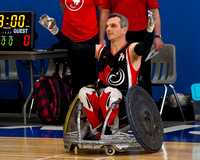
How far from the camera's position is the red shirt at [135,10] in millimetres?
5352

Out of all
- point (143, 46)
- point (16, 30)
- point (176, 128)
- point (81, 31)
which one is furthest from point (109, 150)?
point (16, 30)

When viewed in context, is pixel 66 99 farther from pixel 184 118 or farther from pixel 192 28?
pixel 192 28

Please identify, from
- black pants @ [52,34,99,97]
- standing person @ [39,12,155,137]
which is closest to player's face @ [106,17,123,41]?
standing person @ [39,12,155,137]

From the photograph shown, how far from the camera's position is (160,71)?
7.79 meters

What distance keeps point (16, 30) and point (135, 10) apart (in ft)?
6.52

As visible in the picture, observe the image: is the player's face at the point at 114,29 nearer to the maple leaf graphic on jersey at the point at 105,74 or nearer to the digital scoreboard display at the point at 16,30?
the maple leaf graphic on jersey at the point at 105,74

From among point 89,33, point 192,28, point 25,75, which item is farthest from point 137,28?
point 25,75

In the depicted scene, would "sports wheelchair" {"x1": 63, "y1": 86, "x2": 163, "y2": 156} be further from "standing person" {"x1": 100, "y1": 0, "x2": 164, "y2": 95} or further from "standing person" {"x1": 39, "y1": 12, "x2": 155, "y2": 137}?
"standing person" {"x1": 100, "y1": 0, "x2": 164, "y2": 95}

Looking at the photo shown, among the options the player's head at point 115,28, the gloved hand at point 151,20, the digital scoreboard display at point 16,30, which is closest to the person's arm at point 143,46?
the gloved hand at point 151,20

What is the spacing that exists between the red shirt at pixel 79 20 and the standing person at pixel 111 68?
211cm

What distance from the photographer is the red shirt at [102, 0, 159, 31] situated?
535cm

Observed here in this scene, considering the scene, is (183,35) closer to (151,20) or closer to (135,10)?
(135,10)

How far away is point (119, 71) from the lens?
13.7 ft

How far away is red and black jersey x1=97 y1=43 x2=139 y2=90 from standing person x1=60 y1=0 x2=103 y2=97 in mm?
2162
